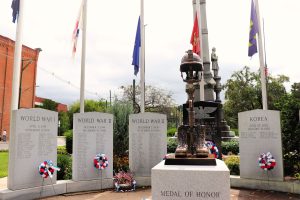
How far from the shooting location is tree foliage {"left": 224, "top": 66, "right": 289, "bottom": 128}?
46.0m

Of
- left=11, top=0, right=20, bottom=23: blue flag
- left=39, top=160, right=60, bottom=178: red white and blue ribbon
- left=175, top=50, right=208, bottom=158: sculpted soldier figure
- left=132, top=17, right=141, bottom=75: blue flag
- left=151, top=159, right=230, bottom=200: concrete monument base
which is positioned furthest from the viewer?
left=132, top=17, right=141, bottom=75: blue flag

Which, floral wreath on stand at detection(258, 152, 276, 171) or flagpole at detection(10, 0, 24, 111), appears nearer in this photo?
floral wreath on stand at detection(258, 152, 276, 171)

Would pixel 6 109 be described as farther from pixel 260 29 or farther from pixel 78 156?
pixel 260 29

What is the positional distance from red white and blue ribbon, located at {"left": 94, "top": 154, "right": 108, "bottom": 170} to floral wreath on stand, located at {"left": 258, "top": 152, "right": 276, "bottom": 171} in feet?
16.5

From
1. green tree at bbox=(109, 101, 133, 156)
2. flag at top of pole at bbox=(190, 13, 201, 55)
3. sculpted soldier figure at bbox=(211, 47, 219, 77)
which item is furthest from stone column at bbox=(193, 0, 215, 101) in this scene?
flag at top of pole at bbox=(190, 13, 201, 55)

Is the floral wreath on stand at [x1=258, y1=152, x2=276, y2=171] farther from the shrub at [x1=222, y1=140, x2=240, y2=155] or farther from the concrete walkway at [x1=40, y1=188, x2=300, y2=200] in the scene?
the shrub at [x1=222, y1=140, x2=240, y2=155]

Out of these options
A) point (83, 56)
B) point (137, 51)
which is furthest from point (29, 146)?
point (137, 51)

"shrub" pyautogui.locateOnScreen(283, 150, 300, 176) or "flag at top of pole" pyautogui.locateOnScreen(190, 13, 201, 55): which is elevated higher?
"flag at top of pole" pyautogui.locateOnScreen(190, 13, 201, 55)

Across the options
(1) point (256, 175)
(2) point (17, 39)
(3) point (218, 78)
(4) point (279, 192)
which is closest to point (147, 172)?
(1) point (256, 175)

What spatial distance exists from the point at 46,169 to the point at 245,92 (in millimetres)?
43131

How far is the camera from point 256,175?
8984 mm

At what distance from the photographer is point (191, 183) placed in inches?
186

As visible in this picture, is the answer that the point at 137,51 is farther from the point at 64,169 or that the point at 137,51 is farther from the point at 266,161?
the point at 266,161

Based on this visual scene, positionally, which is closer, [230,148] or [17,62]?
[17,62]
